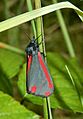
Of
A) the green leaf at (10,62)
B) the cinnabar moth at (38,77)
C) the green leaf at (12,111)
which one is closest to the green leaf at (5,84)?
the green leaf at (10,62)

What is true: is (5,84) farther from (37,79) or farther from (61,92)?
(37,79)

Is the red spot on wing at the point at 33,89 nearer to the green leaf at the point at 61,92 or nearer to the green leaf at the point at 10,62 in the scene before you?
the green leaf at the point at 61,92

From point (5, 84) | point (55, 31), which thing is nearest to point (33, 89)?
point (5, 84)

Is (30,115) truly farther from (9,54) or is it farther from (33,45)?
(9,54)

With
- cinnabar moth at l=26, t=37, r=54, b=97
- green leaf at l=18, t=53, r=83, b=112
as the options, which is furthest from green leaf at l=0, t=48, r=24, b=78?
cinnabar moth at l=26, t=37, r=54, b=97

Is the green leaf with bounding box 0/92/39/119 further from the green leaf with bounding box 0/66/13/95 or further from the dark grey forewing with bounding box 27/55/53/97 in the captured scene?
the green leaf with bounding box 0/66/13/95
